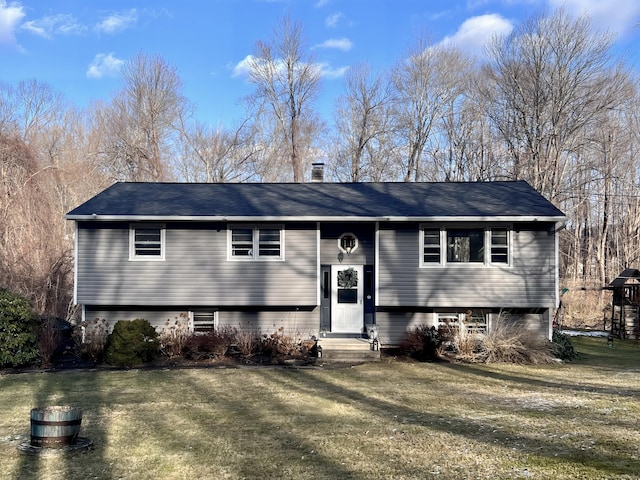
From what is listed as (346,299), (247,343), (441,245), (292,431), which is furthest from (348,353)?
(292,431)

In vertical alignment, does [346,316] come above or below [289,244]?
below

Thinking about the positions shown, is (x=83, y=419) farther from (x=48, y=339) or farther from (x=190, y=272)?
(x=190, y=272)

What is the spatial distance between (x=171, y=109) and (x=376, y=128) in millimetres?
14046

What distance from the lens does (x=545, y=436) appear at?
22.9 feet

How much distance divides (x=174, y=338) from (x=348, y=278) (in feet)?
16.6

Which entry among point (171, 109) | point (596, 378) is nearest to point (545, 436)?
point (596, 378)

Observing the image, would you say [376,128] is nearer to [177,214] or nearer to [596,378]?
[177,214]

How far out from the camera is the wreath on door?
1575 centimetres

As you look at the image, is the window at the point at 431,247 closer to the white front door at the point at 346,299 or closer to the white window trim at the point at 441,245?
the white window trim at the point at 441,245

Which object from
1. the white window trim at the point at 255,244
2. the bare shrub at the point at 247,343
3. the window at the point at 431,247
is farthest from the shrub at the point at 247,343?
the window at the point at 431,247

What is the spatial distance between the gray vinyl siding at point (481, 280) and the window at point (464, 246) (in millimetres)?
169

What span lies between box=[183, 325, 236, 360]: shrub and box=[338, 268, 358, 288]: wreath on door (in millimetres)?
3513

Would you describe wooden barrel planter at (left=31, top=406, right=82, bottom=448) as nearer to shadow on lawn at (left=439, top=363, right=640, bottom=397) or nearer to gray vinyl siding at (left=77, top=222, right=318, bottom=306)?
gray vinyl siding at (left=77, top=222, right=318, bottom=306)

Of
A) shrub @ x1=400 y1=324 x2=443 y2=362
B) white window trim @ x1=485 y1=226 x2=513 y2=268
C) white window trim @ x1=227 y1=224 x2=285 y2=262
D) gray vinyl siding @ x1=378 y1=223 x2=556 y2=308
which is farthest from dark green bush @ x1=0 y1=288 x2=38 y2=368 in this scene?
white window trim @ x1=485 y1=226 x2=513 y2=268
